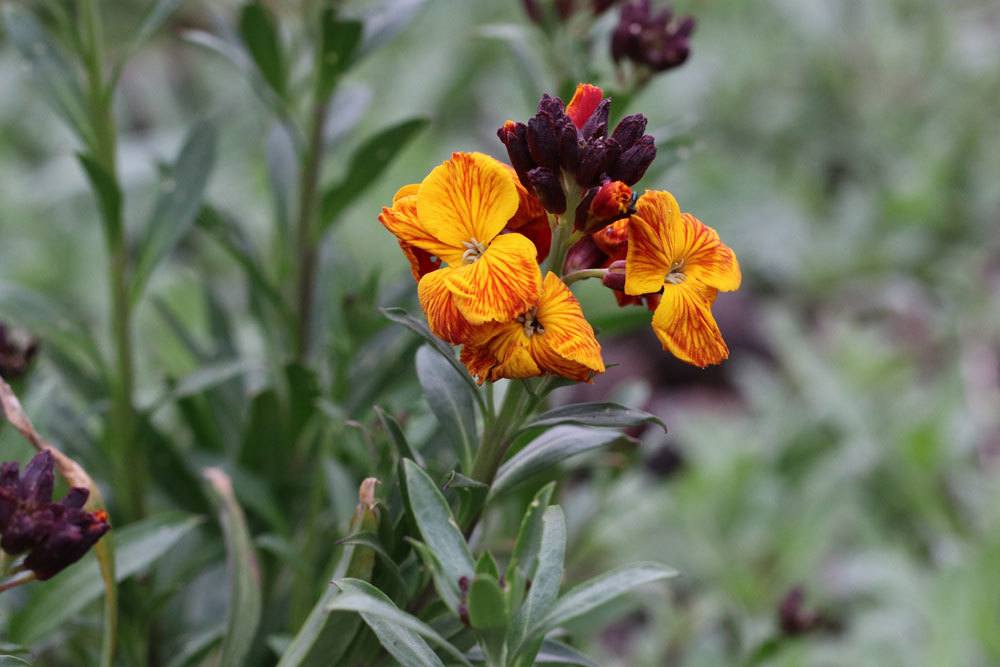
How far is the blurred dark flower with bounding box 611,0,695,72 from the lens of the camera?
102 cm

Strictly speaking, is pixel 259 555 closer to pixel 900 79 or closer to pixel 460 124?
pixel 460 124

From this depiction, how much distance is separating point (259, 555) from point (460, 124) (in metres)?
2.70

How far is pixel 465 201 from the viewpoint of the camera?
618 mm

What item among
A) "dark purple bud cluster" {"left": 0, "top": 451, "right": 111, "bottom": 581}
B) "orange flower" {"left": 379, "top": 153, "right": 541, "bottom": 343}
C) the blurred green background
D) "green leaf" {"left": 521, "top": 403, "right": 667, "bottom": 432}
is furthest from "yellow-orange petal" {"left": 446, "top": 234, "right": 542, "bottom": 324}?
the blurred green background

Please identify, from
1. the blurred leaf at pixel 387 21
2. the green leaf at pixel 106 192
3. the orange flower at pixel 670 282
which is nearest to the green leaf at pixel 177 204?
the green leaf at pixel 106 192

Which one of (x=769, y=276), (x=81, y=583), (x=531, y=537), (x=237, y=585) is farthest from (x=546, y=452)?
(x=769, y=276)

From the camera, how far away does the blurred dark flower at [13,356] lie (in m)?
0.95

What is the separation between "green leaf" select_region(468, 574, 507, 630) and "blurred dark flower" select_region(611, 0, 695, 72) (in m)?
0.60

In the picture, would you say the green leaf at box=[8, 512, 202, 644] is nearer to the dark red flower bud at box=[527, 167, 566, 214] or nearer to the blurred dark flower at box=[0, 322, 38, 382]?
the blurred dark flower at box=[0, 322, 38, 382]

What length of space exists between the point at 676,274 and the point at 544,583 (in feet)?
0.67

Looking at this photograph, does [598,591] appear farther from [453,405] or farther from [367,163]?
[367,163]

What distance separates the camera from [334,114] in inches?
48.9

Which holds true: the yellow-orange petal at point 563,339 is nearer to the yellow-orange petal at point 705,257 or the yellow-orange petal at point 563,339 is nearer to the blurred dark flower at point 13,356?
the yellow-orange petal at point 705,257

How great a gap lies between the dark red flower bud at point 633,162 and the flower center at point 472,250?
87 mm
